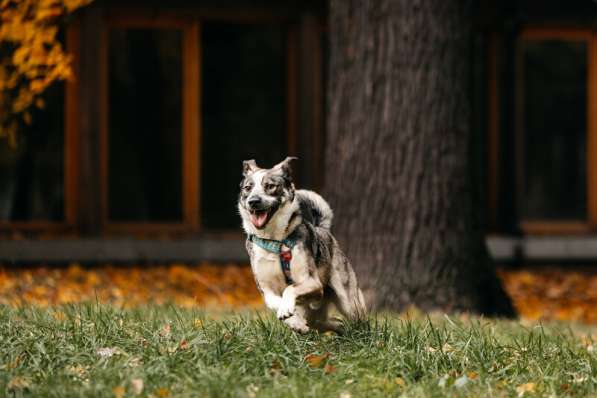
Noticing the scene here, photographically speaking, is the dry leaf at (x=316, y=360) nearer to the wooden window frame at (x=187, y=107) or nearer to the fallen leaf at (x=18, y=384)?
the fallen leaf at (x=18, y=384)

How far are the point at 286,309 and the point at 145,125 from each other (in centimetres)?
956

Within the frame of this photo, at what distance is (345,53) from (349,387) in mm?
4511

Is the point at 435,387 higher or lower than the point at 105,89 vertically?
lower

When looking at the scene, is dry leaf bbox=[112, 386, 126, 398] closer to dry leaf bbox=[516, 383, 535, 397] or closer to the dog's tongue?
the dog's tongue

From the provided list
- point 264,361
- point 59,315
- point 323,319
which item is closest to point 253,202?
point 264,361

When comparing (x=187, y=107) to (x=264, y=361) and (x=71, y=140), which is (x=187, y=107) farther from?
(x=264, y=361)

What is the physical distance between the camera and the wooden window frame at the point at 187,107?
46.8 ft

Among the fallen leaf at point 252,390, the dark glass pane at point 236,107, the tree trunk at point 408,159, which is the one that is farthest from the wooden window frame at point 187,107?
the fallen leaf at point 252,390

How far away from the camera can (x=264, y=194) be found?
5.23 metres

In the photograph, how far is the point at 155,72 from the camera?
1449 centimetres

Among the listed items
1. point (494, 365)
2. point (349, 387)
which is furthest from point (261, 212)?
point (494, 365)

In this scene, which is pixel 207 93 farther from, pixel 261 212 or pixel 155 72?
pixel 261 212

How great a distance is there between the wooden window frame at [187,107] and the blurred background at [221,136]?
2 centimetres

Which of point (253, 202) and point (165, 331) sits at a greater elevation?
point (253, 202)
